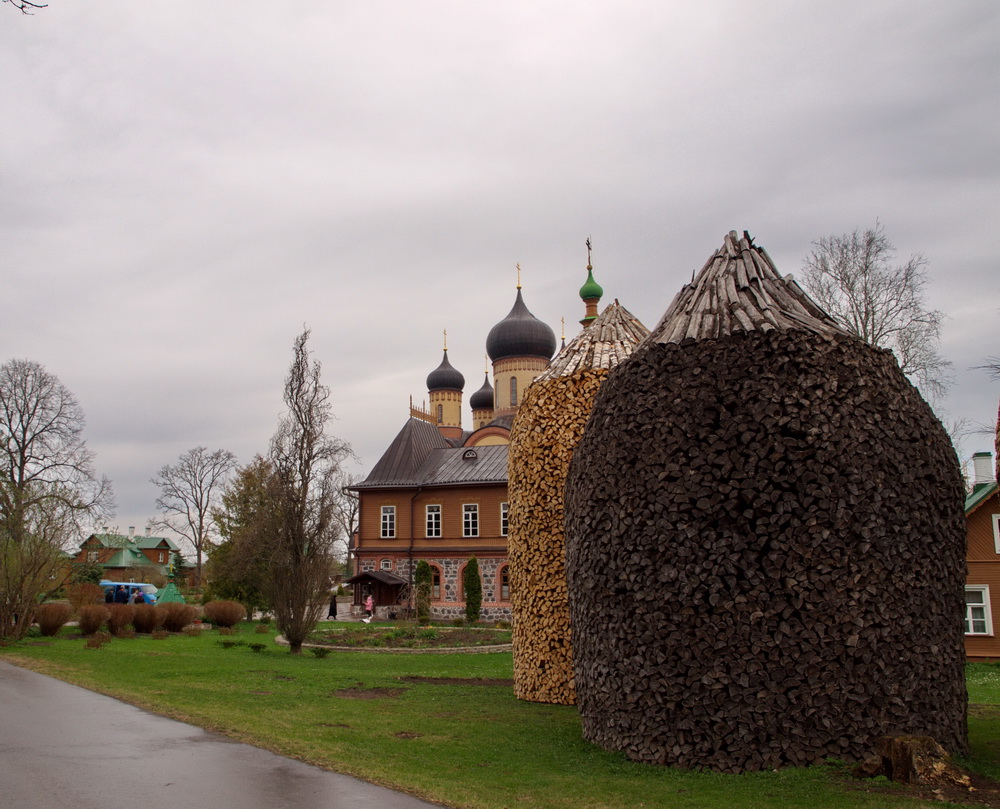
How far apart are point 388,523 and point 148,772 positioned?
3012 cm

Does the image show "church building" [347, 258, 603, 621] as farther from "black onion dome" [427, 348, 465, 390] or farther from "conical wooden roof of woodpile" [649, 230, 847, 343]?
"conical wooden roof of woodpile" [649, 230, 847, 343]

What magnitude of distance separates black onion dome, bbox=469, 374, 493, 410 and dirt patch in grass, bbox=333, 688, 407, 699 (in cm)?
4683

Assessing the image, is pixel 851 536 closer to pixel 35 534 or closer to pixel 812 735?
pixel 812 735

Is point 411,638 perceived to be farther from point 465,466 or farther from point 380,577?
point 465,466

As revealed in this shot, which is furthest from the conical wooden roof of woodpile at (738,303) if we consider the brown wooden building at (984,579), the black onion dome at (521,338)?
the black onion dome at (521,338)

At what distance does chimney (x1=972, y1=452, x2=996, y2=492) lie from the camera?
20.9m

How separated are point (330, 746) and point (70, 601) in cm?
2640

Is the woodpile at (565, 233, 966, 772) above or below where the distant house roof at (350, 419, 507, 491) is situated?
below

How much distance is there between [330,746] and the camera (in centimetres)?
812

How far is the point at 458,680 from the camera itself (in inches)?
546

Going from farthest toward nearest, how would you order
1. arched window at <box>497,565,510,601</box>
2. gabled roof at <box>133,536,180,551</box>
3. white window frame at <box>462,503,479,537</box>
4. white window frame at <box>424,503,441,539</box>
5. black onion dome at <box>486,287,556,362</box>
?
gabled roof at <box>133,536,180,551</box> < black onion dome at <box>486,287,556,362</box> < white window frame at <box>424,503,441,539</box> < white window frame at <box>462,503,479,537</box> < arched window at <box>497,565,510,601</box>

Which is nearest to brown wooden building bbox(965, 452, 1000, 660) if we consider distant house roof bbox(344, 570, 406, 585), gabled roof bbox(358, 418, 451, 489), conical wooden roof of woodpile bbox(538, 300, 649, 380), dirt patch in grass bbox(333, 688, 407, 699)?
conical wooden roof of woodpile bbox(538, 300, 649, 380)

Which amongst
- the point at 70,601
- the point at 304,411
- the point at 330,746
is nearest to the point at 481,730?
the point at 330,746

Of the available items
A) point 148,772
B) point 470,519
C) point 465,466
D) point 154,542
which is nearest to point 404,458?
point 465,466
